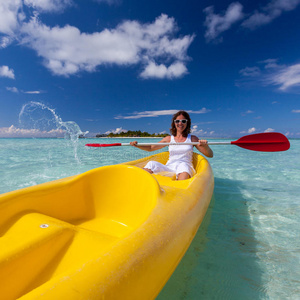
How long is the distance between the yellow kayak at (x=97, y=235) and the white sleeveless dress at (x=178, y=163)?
0.65 meters

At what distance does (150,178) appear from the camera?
1.54 m

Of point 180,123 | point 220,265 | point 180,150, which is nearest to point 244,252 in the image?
point 220,265

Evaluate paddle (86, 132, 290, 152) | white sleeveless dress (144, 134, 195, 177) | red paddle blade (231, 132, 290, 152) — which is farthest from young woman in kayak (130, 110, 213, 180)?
red paddle blade (231, 132, 290, 152)

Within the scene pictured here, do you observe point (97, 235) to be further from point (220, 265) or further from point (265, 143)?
point (265, 143)

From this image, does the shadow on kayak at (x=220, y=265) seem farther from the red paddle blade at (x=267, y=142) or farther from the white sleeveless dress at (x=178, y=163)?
the red paddle blade at (x=267, y=142)

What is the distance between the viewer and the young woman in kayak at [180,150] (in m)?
2.60

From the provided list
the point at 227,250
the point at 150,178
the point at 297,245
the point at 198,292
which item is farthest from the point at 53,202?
the point at 297,245

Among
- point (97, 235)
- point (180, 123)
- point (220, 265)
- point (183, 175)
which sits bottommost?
point (220, 265)

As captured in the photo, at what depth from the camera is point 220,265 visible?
162 cm

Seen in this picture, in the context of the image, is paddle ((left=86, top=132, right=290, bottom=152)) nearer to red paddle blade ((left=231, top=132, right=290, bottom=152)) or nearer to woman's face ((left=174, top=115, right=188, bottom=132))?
red paddle blade ((left=231, top=132, right=290, bottom=152))

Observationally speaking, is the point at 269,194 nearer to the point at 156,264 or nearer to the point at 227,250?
the point at 227,250

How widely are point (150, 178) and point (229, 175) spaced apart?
156 inches

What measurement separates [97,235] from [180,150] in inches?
78.5

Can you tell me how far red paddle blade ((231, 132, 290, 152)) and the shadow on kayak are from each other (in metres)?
1.10
